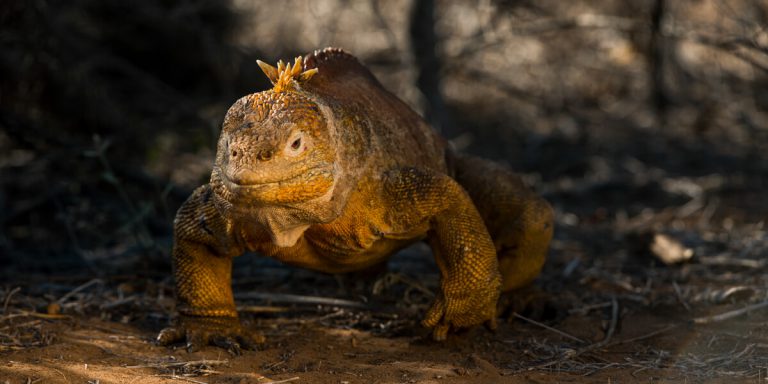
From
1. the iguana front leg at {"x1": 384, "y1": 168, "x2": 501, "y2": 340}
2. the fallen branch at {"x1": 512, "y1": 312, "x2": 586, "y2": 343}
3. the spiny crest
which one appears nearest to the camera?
the spiny crest

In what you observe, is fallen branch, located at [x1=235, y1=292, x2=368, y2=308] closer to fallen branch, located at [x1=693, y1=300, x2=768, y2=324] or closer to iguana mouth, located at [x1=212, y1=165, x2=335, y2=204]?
iguana mouth, located at [x1=212, y1=165, x2=335, y2=204]

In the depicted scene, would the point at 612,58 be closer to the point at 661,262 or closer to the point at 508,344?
the point at 661,262

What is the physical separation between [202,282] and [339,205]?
1.24 meters

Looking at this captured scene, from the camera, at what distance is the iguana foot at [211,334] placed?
486 centimetres

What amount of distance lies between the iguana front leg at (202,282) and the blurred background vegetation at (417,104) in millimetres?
958

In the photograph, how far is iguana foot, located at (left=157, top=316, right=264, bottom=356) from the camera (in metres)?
4.86

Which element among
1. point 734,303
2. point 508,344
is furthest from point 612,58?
point 508,344

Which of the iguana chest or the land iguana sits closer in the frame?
the land iguana

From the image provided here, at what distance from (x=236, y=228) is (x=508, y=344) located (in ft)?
5.60

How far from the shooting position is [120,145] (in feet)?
31.1

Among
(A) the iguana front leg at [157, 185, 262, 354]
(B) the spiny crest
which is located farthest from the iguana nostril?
(A) the iguana front leg at [157, 185, 262, 354]

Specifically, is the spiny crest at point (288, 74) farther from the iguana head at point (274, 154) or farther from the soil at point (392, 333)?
the soil at point (392, 333)

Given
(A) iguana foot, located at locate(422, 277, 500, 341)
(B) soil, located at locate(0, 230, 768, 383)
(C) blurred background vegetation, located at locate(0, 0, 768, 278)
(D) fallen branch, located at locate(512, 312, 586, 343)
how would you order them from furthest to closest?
(C) blurred background vegetation, located at locate(0, 0, 768, 278) < (D) fallen branch, located at locate(512, 312, 586, 343) < (A) iguana foot, located at locate(422, 277, 500, 341) < (B) soil, located at locate(0, 230, 768, 383)

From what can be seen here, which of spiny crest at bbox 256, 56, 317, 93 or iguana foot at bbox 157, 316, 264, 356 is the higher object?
spiny crest at bbox 256, 56, 317, 93
